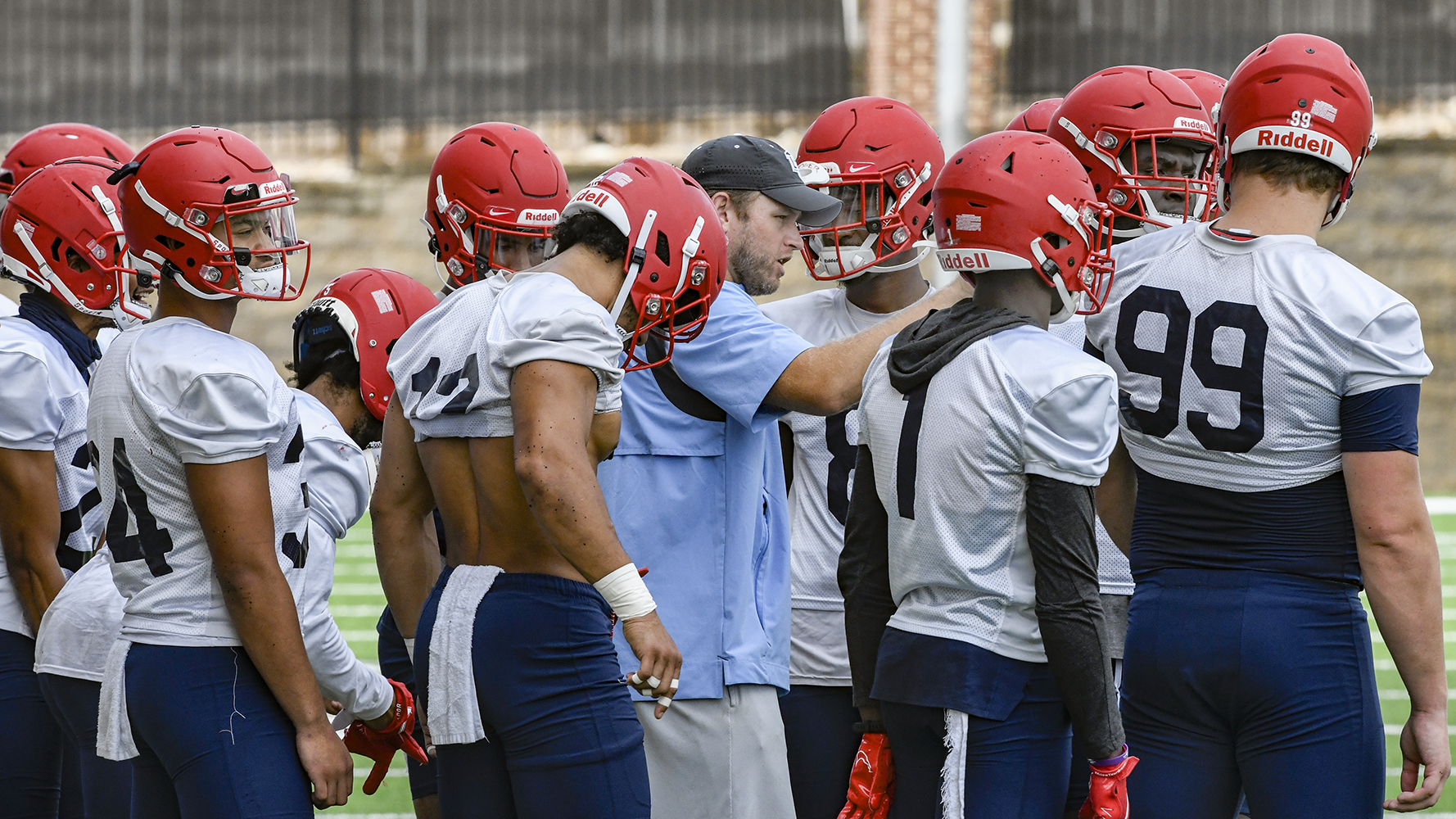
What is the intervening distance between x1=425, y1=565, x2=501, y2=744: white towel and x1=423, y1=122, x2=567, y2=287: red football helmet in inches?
63.4

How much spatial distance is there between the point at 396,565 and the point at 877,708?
1.33 metres

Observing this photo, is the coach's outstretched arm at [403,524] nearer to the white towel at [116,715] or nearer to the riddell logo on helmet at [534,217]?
the white towel at [116,715]

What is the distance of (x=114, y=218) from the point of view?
13.7ft

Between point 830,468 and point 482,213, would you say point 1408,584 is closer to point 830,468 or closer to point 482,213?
point 830,468

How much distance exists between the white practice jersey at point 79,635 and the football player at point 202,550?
1.94ft

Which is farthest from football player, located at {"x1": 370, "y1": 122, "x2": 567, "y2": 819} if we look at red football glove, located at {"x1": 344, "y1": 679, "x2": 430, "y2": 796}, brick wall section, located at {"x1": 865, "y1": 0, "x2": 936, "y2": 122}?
brick wall section, located at {"x1": 865, "y1": 0, "x2": 936, "y2": 122}

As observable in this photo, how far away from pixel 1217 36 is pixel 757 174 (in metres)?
14.4

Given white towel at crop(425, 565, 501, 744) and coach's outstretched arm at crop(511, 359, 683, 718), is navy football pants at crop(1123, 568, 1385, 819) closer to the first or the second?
coach's outstretched arm at crop(511, 359, 683, 718)

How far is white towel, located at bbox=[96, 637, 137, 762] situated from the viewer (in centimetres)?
287

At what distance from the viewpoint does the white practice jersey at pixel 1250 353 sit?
2895 millimetres

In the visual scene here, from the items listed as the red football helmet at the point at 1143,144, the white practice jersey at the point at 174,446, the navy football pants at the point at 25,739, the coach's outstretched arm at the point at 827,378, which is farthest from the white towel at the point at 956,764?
the navy football pants at the point at 25,739

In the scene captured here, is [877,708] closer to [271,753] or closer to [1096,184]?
[271,753]

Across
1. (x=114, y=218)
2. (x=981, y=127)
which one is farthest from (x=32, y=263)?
(x=981, y=127)

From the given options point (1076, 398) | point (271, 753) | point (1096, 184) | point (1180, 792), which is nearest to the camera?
point (1076, 398)
